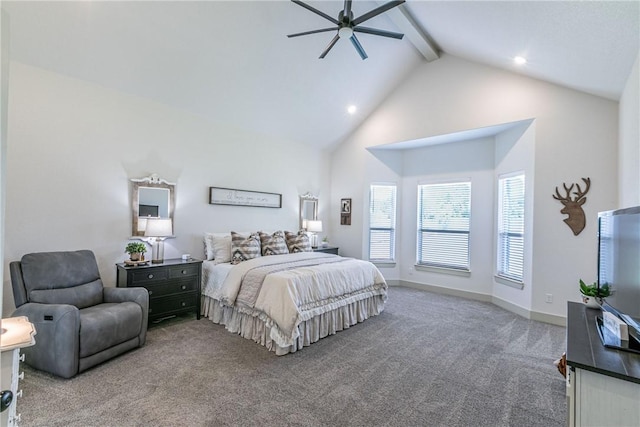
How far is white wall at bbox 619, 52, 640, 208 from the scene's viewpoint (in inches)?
116

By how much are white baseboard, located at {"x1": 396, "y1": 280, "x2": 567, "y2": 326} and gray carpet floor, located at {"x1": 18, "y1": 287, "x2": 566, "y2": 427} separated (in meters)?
0.57

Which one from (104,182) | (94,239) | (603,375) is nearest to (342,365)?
(603,375)

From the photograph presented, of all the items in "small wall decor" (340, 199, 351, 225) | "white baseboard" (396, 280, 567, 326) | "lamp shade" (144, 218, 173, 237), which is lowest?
"white baseboard" (396, 280, 567, 326)

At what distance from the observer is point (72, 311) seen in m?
2.66

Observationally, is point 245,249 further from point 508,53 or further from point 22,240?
point 508,53

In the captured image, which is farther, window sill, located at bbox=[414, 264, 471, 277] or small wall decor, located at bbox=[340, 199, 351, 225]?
small wall decor, located at bbox=[340, 199, 351, 225]

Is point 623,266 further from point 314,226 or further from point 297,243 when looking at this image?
point 314,226

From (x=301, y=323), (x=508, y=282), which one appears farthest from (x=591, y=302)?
(x=301, y=323)

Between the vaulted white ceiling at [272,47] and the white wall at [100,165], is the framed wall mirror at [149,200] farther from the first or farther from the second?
the vaulted white ceiling at [272,47]

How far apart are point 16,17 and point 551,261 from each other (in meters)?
6.88

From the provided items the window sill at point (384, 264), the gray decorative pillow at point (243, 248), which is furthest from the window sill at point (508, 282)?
the gray decorative pillow at point (243, 248)

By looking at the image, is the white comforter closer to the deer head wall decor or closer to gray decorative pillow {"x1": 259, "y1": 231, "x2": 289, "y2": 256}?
gray decorative pillow {"x1": 259, "y1": 231, "x2": 289, "y2": 256}

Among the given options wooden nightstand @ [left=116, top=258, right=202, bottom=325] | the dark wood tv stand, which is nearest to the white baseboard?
the dark wood tv stand

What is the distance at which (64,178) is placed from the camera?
3.61m
